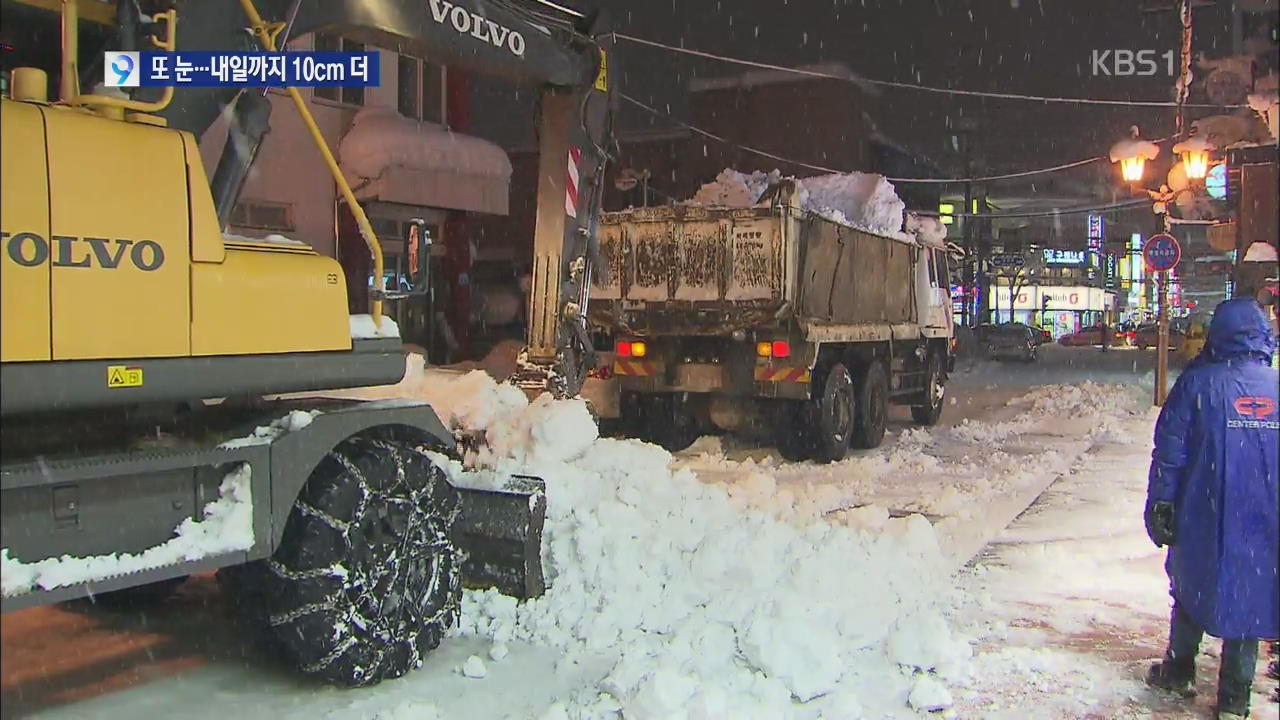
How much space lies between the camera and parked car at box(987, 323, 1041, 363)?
Answer: 1511 inches

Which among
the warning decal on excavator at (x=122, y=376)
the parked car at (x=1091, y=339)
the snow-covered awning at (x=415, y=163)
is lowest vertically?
the parked car at (x=1091, y=339)

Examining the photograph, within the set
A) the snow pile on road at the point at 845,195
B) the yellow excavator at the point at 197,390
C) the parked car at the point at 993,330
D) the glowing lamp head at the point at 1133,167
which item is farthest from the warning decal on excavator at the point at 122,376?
the parked car at the point at 993,330

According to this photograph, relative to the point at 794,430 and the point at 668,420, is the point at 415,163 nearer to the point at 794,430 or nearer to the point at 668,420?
the point at 668,420

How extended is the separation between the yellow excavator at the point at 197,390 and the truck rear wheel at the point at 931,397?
1131 centimetres

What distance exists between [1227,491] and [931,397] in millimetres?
11623

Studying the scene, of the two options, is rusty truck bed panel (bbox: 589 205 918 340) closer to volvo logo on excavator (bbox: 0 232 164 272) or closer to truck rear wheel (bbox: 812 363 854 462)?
truck rear wheel (bbox: 812 363 854 462)

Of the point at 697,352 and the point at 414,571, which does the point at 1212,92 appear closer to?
the point at 697,352

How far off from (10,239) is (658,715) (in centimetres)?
290

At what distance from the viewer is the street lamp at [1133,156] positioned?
1986cm

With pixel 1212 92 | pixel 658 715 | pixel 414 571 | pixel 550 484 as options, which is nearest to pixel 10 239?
pixel 414 571

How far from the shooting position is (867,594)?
598 centimetres

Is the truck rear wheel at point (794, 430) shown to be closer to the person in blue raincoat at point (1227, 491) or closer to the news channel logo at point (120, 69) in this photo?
the person in blue raincoat at point (1227, 491)

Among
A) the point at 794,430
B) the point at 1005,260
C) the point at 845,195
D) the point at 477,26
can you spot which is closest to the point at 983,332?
the point at 1005,260

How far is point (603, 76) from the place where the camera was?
27.5 ft
